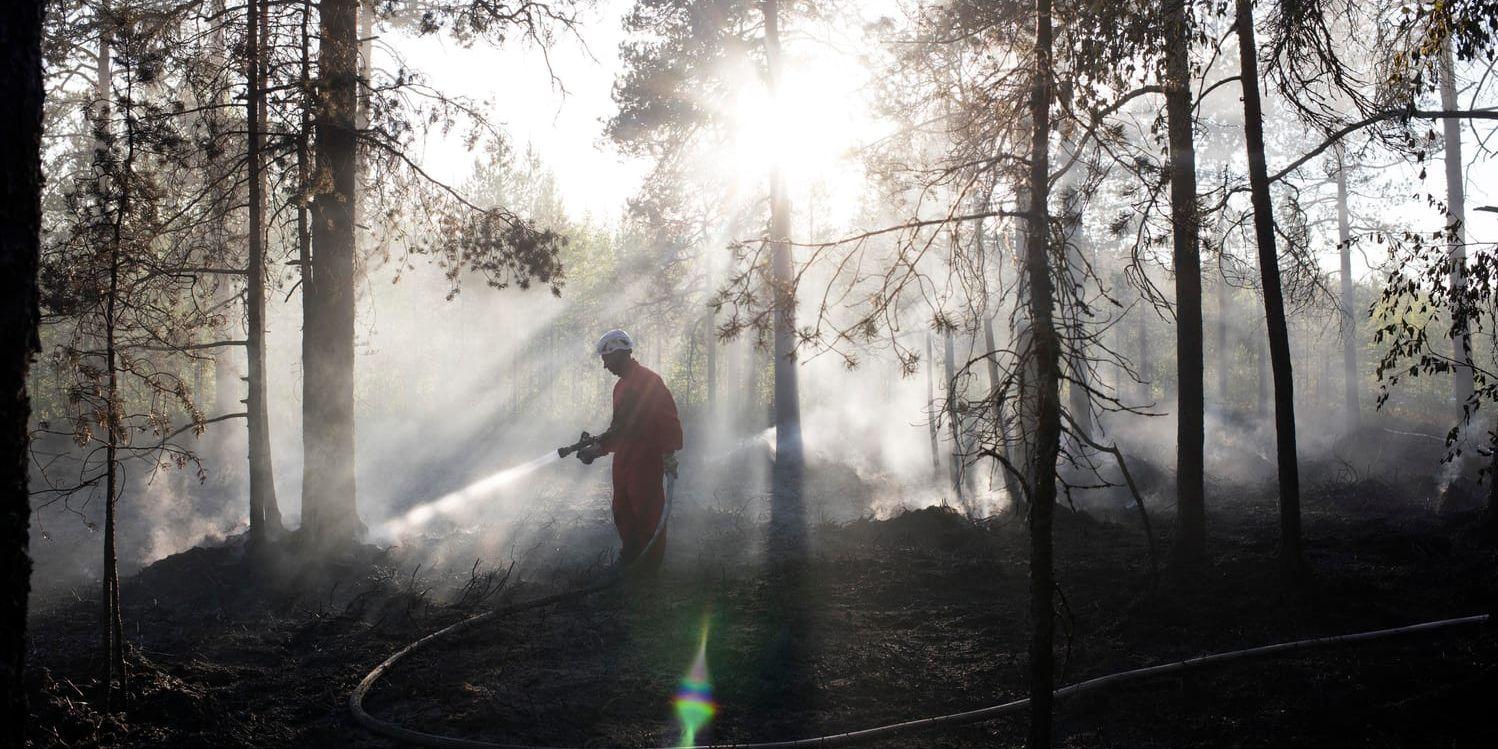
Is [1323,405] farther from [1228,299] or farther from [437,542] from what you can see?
[437,542]

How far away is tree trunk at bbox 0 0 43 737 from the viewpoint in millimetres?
2795

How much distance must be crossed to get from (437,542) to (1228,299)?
140ft

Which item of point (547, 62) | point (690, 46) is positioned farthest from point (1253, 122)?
point (690, 46)

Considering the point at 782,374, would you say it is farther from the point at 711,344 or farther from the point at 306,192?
the point at 711,344

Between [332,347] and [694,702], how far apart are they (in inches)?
254

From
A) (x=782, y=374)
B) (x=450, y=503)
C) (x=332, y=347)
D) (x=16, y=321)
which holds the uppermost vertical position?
(x=782, y=374)

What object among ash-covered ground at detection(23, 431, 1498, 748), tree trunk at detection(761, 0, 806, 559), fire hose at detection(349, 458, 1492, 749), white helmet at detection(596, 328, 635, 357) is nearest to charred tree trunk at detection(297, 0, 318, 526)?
ash-covered ground at detection(23, 431, 1498, 748)

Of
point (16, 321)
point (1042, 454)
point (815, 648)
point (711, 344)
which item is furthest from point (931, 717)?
point (711, 344)

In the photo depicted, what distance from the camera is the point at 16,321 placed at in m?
2.82

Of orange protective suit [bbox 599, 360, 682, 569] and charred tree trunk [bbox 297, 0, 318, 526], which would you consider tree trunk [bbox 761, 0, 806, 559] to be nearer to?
orange protective suit [bbox 599, 360, 682, 569]

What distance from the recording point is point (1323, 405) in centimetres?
4125

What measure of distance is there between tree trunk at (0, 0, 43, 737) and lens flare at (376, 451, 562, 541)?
9827 millimetres

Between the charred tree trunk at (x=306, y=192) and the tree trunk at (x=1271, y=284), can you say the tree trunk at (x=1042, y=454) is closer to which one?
the tree trunk at (x=1271, y=284)

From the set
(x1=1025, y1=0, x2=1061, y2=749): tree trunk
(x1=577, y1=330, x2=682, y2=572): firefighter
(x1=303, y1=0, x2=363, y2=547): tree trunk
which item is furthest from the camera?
(x1=303, y1=0, x2=363, y2=547): tree trunk
